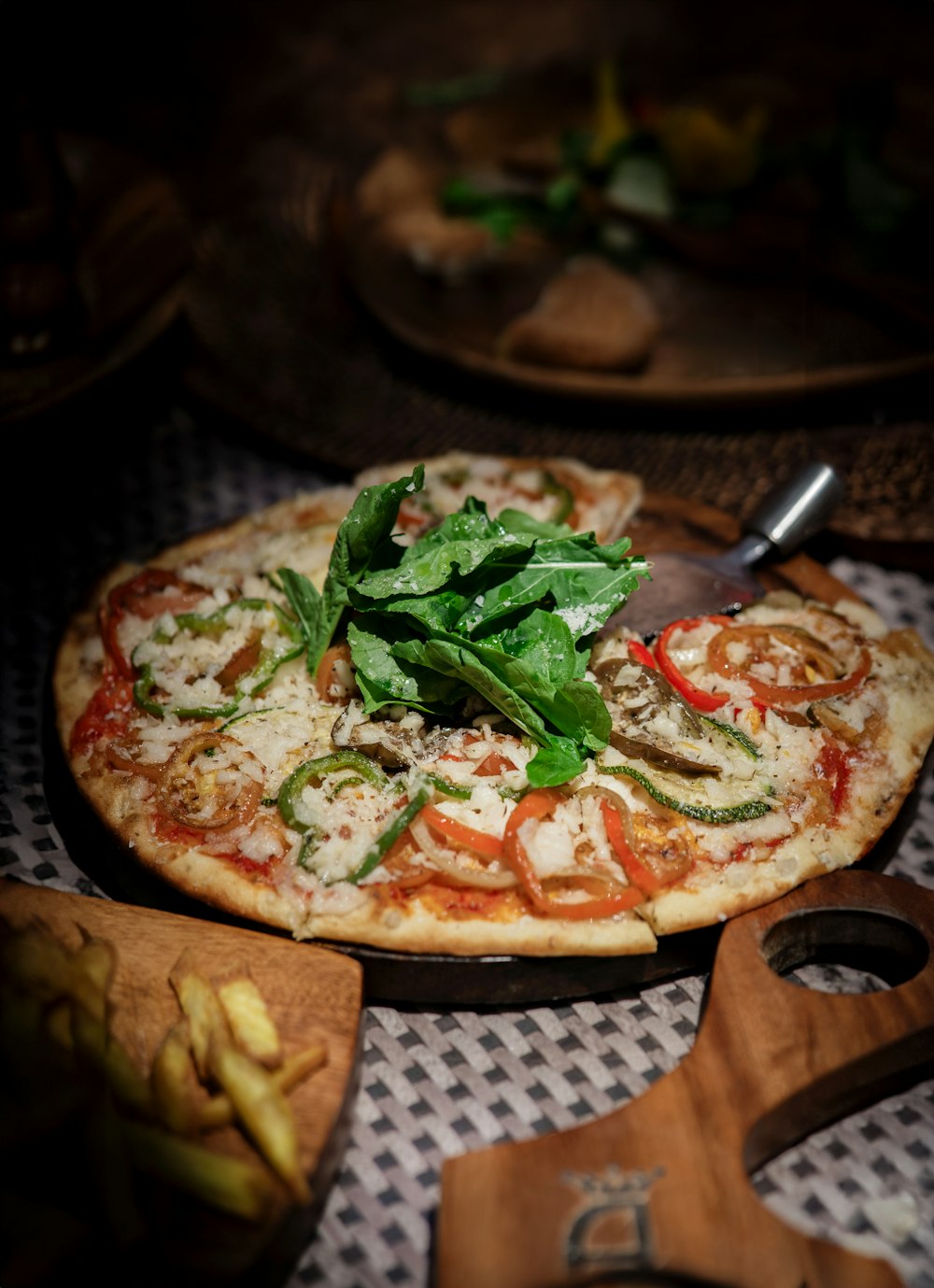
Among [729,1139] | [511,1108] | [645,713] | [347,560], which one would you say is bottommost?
[511,1108]

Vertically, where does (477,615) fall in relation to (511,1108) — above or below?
above

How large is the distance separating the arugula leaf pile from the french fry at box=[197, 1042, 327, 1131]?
101 cm

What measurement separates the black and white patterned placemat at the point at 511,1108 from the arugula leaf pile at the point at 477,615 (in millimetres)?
770

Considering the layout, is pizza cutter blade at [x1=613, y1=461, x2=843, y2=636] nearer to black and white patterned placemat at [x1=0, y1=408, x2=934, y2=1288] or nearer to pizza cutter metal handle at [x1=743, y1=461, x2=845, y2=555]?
pizza cutter metal handle at [x1=743, y1=461, x2=845, y2=555]

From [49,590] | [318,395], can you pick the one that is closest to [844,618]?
[318,395]

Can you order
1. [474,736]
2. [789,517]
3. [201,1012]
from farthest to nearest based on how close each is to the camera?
[789,517] → [474,736] → [201,1012]

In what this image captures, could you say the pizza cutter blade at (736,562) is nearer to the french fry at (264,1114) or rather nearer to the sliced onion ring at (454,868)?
the sliced onion ring at (454,868)

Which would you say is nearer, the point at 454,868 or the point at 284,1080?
the point at 284,1080

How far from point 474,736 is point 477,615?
1.30ft

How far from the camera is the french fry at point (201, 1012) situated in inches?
109

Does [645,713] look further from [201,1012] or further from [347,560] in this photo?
[201,1012]

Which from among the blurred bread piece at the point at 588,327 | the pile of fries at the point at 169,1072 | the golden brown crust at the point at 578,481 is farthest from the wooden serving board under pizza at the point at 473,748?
the blurred bread piece at the point at 588,327

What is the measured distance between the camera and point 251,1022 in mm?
2828

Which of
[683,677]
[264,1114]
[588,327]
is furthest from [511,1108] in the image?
[588,327]
